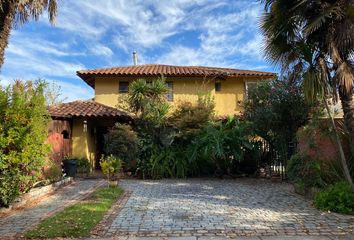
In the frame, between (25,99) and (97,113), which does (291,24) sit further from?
(97,113)

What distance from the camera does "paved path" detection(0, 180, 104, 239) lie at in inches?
308

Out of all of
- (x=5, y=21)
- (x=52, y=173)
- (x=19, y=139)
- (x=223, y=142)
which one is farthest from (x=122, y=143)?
(x=5, y=21)

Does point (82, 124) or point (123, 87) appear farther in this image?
point (123, 87)

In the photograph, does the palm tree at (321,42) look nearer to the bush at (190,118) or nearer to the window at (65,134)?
the bush at (190,118)

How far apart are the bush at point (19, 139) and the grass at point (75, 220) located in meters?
1.64

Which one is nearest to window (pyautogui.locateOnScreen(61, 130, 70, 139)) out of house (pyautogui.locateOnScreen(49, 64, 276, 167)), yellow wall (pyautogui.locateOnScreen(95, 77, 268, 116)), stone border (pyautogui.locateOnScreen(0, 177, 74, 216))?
house (pyautogui.locateOnScreen(49, 64, 276, 167))

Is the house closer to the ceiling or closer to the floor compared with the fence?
closer to the ceiling

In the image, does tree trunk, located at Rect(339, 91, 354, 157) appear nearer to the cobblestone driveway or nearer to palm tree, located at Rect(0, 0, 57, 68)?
the cobblestone driveway

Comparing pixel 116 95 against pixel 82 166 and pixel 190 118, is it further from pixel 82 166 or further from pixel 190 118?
pixel 190 118

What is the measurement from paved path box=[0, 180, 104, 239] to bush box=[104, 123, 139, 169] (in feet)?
7.48

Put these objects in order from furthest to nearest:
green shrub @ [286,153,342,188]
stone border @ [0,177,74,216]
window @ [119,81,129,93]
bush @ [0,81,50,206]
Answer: window @ [119,81,129,93] < green shrub @ [286,153,342,188] < stone border @ [0,177,74,216] < bush @ [0,81,50,206]

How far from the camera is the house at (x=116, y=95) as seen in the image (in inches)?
765

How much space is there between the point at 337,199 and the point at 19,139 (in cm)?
855

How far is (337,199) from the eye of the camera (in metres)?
8.98
